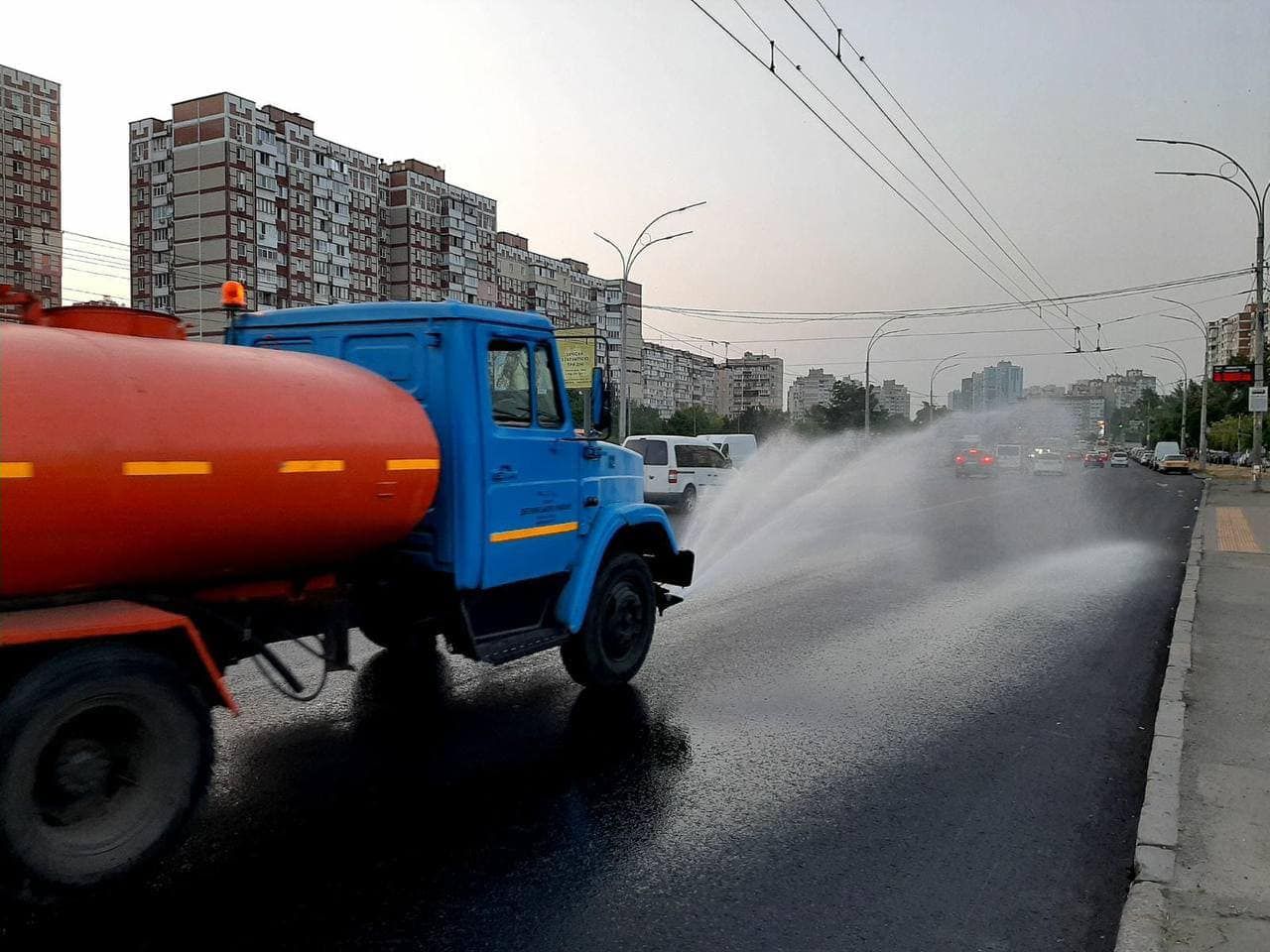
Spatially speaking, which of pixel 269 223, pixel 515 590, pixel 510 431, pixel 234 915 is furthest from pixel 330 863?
pixel 269 223

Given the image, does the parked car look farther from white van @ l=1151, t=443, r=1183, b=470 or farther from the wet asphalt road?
the wet asphalt road

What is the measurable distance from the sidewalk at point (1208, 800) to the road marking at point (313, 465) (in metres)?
3.68

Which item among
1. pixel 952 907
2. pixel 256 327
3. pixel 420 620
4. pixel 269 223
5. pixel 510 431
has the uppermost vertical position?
pixel 269 223

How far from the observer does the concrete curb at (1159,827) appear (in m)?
3.54

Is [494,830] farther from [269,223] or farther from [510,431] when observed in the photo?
[269,223]

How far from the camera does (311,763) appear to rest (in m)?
5.27

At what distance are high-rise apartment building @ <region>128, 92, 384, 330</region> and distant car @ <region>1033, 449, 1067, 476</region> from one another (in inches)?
1911

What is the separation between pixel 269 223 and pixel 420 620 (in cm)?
7662

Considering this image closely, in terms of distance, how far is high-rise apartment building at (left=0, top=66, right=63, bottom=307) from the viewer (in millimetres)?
80688

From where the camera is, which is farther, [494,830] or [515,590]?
[515,590]

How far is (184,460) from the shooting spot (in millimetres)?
3744

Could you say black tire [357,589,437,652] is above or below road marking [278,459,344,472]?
below

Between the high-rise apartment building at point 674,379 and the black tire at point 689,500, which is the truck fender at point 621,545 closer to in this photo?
the black tire at point 689,500

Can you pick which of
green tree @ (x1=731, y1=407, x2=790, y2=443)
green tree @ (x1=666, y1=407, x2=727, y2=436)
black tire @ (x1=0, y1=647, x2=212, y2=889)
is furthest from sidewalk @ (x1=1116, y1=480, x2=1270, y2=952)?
green tree @ (x1=731, y1=407, x2=790, y2=443)
